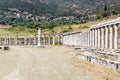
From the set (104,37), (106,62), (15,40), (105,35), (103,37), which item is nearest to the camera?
(106,62)

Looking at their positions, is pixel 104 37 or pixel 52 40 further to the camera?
pixel 52 40

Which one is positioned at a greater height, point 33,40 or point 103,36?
point 103,36

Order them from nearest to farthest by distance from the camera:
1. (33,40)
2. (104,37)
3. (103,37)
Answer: (103,37)
(104,37)
(33,40)

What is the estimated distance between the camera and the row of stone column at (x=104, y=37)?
41094 millimetres

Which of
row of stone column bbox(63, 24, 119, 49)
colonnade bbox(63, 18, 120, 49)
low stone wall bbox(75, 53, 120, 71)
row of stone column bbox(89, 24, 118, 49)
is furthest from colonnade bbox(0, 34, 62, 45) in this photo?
low stone wall bbox(75, 53, 120, 71)

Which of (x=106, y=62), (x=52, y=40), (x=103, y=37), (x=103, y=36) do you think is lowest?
(x=106, y=62)

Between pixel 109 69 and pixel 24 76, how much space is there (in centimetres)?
622

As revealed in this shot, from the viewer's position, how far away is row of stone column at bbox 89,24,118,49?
1618 inches

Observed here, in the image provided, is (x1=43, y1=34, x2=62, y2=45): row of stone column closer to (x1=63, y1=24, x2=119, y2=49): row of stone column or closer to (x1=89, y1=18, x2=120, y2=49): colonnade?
(x1=63, y1=24, x2=119, y2=49): row of stone column

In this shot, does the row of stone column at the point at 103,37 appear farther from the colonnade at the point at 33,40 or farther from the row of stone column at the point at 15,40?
the row of stone column at the point at 15,40

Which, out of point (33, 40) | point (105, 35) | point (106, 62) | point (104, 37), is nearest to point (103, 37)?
point (105, 35)

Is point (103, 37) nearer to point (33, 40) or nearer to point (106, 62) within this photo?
point (106, 62)

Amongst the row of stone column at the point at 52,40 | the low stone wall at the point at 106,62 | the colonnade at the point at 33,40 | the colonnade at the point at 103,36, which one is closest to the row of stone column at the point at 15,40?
the colonnade at the point at 33,40

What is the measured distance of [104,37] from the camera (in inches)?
1949
